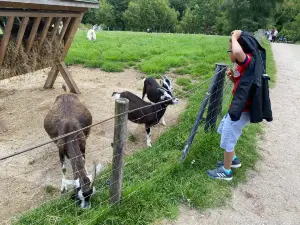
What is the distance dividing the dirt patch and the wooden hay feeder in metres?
0.76

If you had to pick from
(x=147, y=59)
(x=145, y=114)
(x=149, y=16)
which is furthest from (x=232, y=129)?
(x=149, y=16)

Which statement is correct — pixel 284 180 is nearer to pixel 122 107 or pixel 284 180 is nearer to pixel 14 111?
pixel 122 107

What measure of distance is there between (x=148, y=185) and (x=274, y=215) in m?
1.53

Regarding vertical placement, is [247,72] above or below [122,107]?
above

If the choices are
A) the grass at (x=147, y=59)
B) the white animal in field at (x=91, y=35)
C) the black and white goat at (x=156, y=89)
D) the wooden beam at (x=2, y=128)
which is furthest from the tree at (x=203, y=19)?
the wooden beam at (x=2, y=128)

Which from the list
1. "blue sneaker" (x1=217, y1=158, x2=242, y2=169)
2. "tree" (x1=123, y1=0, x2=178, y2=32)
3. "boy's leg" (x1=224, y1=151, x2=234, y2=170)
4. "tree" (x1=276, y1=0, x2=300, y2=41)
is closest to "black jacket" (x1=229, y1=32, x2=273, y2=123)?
"boy's leg" (x1=224, y1=151, x2=234, y2=170)

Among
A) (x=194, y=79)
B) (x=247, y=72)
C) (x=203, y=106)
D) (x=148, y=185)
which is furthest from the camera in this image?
(x=194, y=79)

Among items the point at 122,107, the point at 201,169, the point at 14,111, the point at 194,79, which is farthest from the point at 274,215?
the point at 194,79

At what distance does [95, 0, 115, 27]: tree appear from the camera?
69.4m

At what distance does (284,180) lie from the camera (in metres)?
4.49

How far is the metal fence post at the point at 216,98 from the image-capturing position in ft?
16.2

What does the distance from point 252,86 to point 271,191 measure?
61.4 inches

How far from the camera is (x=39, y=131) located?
574 centimetres

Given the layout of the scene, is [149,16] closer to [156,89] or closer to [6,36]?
[156,89]
